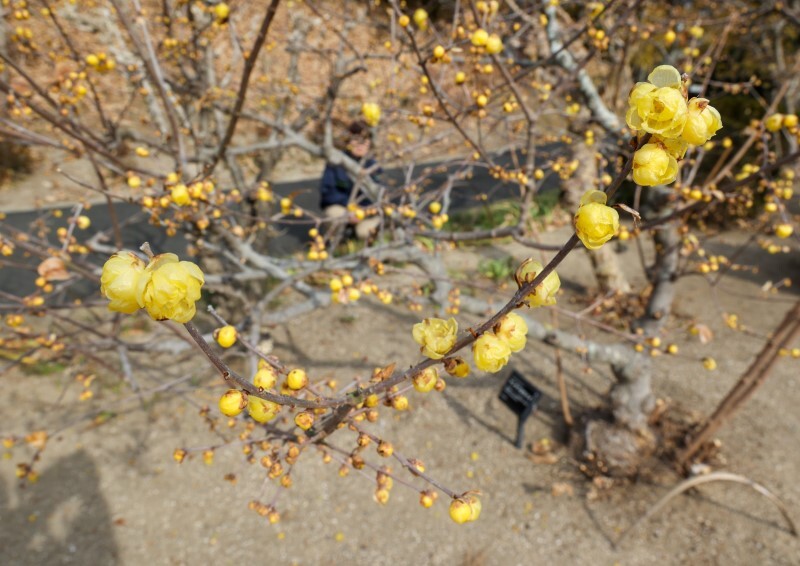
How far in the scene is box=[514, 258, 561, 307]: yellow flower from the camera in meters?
0.73

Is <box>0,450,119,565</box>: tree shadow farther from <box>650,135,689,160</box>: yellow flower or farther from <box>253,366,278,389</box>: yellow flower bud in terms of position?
<box>650,135,689,160</box>: yellow flower

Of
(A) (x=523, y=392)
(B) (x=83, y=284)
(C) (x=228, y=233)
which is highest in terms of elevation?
(C) (x=228, y=233)

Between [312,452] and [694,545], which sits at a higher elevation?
[694,545]

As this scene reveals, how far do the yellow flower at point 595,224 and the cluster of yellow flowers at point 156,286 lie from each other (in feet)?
1.58

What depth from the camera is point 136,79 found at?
9.36 ft

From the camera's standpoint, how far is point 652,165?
56cm

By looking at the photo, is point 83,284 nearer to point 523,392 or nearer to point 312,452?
point 312,452

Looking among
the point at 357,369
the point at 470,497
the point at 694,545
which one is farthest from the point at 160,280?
the point at 357,369

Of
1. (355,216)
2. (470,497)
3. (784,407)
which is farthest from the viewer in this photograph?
(784,407)

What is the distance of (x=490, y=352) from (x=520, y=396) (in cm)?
262

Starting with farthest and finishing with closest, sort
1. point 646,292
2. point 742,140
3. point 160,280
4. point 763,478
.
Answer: point 742,140 → point 646,292 → point 763,478 → point 160,280

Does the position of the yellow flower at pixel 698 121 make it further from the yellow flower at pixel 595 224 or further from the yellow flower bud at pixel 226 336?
the yellow flower bud at pixel 226 336

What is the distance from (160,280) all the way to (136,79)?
Answer: 9.86 feet

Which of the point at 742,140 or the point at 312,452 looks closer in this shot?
the point at 312,452
